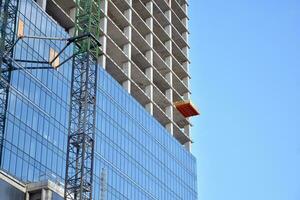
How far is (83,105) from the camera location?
92625mm

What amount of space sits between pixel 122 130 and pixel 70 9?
1975 centimetres

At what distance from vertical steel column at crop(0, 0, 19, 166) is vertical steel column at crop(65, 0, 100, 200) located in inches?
303

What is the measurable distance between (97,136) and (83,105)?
905 inches

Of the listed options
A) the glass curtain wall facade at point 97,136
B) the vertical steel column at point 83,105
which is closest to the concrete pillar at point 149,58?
the glass curtain wall facade at point 97,136

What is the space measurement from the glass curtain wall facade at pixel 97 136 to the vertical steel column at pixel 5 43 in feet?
4.36

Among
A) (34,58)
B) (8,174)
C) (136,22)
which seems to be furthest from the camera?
(136,22)

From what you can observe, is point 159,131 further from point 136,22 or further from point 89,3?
point 89,3

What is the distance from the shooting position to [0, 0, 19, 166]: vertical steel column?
9425 centimetres

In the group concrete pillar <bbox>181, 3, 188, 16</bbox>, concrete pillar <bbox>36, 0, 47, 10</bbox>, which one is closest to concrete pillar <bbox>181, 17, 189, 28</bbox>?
concrete pillar <bbox>181, 3, 188, 16</bbox>

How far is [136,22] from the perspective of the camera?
14425 centimetres

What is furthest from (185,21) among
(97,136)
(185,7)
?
(97,136)

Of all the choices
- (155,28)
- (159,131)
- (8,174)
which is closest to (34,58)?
(8,174)

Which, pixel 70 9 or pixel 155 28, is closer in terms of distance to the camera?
pixel 70 9

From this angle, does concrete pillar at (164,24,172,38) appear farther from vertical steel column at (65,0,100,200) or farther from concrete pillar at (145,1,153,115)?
vertical steel column at (65,0,100,200)
